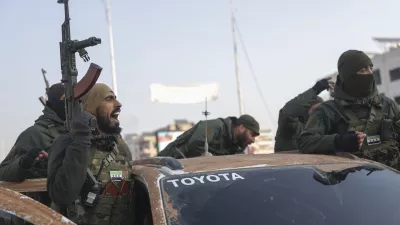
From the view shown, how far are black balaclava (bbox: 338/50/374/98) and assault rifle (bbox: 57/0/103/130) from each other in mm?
2057

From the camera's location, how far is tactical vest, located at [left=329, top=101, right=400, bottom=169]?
3688 mm

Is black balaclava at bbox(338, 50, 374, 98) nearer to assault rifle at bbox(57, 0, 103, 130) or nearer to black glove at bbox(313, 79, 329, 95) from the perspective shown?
black glove at bbox(313, 79, 329, 95)

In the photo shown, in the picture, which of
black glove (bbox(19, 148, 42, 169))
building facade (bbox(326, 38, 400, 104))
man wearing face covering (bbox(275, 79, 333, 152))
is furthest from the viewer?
building facade (bbox(326, 38, 400, 104))

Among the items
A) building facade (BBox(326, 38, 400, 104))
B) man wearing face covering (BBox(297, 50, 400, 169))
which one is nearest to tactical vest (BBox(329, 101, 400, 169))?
man wearing face covering (BBox(297, 50, 400, 169))

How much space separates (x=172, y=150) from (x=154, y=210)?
3.40 m

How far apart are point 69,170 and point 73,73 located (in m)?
0.70

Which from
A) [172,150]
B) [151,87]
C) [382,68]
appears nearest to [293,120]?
[172,150]

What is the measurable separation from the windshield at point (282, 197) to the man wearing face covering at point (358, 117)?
110 cm

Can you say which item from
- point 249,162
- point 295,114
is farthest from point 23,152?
point 295,114

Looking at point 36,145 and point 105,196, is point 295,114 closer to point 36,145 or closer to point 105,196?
point 36,145

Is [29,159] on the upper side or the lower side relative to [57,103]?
lower

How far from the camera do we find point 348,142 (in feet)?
11.0

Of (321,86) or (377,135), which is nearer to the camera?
(377,135)

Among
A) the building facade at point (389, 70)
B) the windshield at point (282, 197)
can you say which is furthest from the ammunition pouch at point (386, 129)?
the building facade at point (389, 70)
